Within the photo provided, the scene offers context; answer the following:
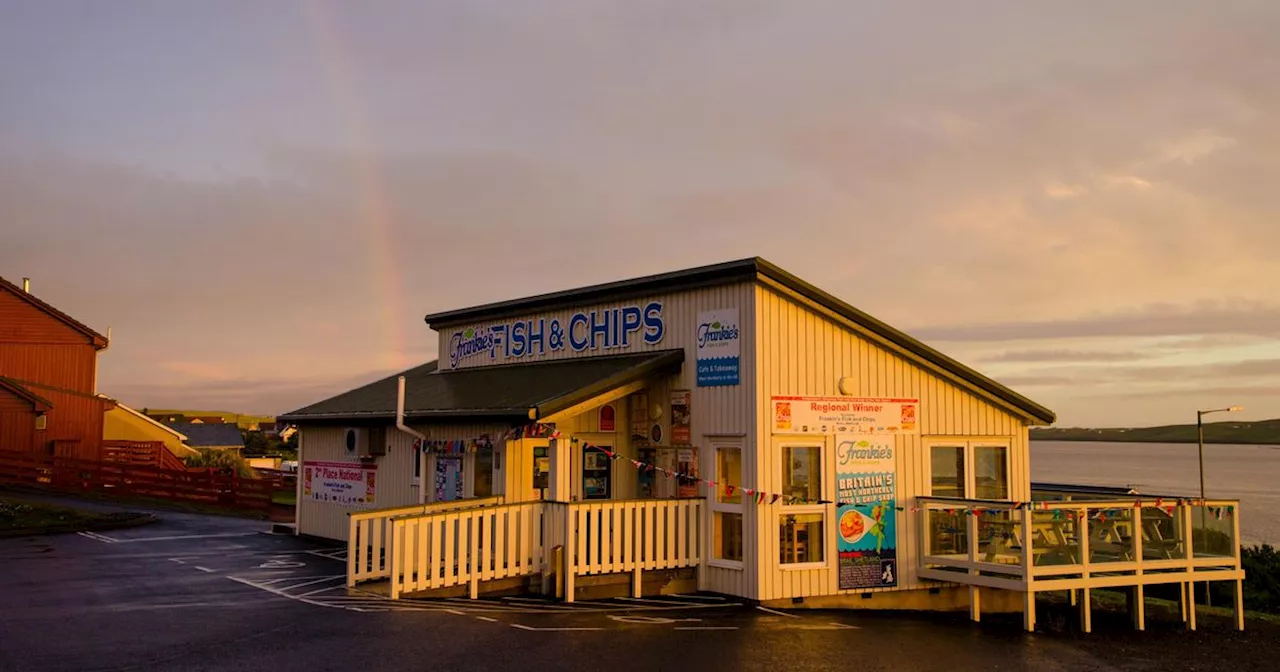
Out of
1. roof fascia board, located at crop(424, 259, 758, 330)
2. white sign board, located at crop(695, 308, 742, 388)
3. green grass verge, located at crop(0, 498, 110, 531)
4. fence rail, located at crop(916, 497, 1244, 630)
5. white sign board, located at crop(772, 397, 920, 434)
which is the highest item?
roof fascia board, located at crop(424, 259, 758, 330)

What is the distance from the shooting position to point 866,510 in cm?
1519

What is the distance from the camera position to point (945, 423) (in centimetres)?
1631

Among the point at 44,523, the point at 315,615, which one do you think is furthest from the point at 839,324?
the point at 44,523

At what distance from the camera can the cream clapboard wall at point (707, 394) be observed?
47.4 feet

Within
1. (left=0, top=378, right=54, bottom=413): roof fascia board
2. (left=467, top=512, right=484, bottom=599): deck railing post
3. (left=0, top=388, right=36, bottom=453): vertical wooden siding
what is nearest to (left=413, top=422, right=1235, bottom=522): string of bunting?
(left=467, top=512, right=484, bottom=599): deck railing post

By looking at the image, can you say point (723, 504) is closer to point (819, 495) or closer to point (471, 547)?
point (819, 495)

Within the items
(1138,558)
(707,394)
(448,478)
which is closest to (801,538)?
(707,394)

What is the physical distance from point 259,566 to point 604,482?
622 cm

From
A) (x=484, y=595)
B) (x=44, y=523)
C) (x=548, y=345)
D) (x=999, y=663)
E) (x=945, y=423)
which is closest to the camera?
(x=999, y=663)

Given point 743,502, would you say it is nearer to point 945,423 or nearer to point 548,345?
point 945,423

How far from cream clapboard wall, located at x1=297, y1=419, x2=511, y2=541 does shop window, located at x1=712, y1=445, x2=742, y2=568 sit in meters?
3.52

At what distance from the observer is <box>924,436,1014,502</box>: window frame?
52.6 ft

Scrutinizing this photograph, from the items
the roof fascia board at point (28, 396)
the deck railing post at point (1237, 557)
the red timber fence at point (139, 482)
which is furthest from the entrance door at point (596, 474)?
the roof fascia board at point (28, 396)

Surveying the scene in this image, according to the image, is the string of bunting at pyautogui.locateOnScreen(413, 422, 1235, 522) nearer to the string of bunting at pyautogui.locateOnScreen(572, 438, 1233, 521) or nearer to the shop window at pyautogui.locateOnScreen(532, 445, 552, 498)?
the string of bunting at pyautogui.locateOnScreen(572, 438, 1233, 521)
